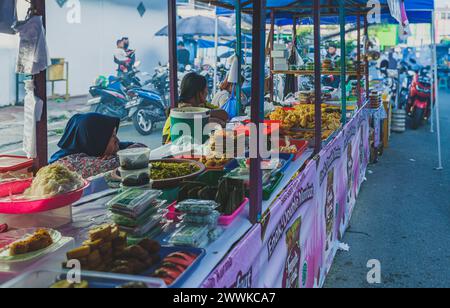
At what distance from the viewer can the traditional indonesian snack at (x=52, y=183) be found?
1984mm

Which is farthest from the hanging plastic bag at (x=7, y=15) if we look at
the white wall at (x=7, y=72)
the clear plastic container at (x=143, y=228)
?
the white wall at (x=7, y=72)

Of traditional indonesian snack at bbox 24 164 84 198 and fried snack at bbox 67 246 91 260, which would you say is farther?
traditional indonesian snack at bbox 24 164 84 198

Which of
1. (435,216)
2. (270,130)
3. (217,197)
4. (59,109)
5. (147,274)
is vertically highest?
(59,109)

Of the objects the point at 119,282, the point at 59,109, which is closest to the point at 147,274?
the point at 119,282

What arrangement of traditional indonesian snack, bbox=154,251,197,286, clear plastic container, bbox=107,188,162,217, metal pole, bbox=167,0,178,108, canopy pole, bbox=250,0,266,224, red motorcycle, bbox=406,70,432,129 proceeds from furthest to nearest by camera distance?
red motorcycle, bbox=406,70,432,129
metal pole, bbox=167,0,178,108
canopy pole, bbox=250,0,266,224
clear plastic container, bbox=107,188,162,217
traditional indonesian snack, bbox=154,251,197,286

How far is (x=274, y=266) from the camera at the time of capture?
217cm

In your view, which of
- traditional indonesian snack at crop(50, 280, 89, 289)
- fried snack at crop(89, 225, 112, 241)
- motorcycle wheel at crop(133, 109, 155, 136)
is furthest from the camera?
motorcycle wheel at crop(133, 109, 155, 136)

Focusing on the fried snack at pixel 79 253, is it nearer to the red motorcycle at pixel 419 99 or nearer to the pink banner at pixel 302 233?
the pink banner at pixel 302 233

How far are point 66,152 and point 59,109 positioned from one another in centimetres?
695

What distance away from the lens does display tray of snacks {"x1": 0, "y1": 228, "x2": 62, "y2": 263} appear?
1.64 m

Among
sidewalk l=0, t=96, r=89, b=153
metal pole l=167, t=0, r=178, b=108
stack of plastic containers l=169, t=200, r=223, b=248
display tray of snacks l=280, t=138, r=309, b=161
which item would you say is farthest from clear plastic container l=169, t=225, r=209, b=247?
sidewalk l=0, t=96, r=89, b=153

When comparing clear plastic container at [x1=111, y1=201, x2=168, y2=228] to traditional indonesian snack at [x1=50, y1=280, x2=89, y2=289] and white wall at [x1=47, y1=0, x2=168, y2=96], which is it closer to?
traditional indonesian snack at [x1=50, y1=280, x2=89, y2=289]

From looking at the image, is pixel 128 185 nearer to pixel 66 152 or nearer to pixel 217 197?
pixel 217 197
